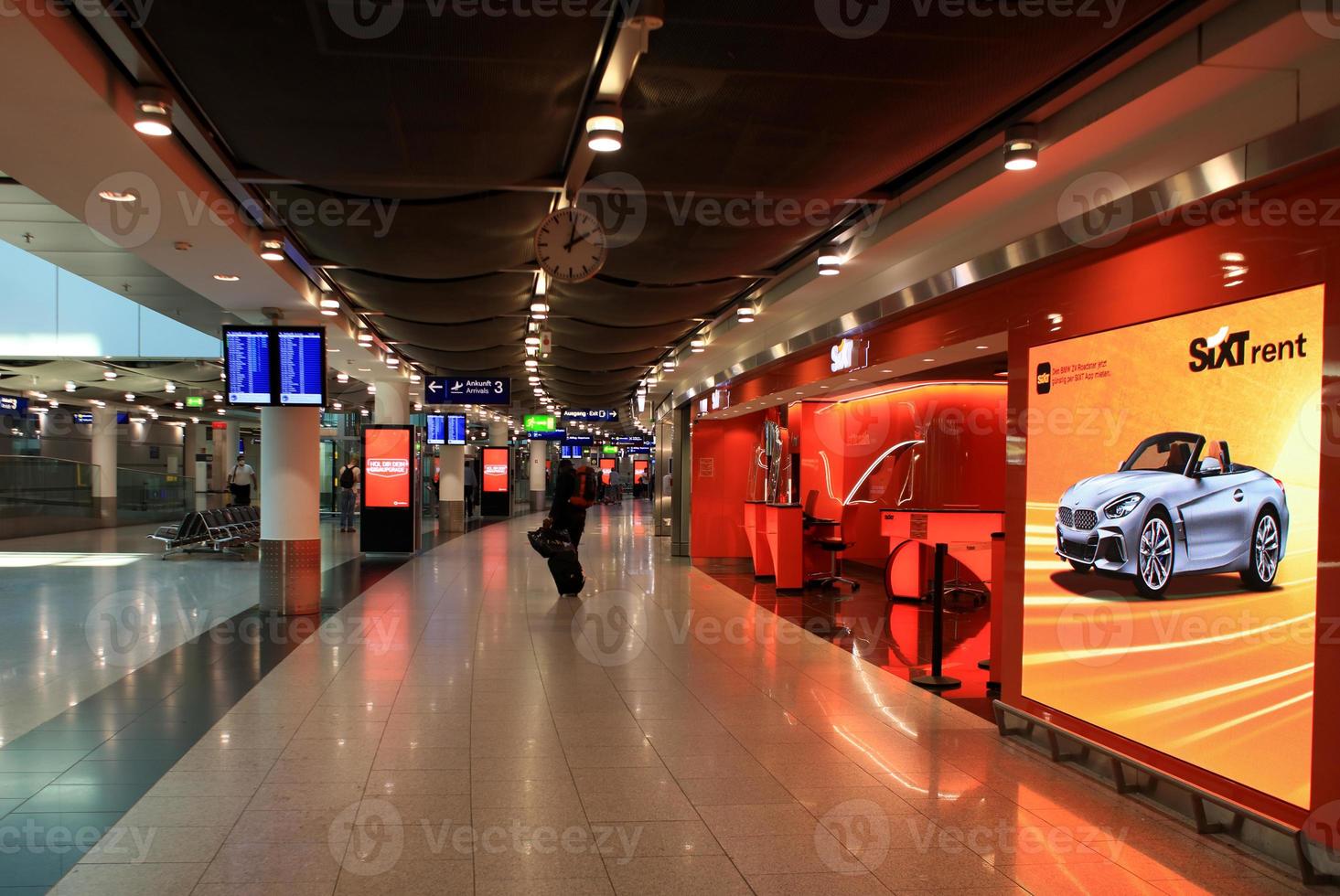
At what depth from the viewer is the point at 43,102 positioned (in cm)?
420

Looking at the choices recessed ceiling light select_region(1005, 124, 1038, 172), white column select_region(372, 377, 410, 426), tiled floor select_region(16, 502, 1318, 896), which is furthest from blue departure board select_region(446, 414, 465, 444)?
recessed ceiling light select_region(1005, 124, 1038, 172)

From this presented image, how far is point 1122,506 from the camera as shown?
4.68m

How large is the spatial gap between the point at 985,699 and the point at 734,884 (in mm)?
3629

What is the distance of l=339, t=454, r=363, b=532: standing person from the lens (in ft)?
73.1

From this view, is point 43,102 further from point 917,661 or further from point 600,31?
point 917,661

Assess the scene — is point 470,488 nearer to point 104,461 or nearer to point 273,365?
point 104,461

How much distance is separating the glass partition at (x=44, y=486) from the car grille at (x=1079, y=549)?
20371mm

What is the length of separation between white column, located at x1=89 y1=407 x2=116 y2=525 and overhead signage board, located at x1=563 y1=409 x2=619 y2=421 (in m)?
12.7

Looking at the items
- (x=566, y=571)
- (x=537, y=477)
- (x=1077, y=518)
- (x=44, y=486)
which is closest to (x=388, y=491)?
(x=566, y=571)

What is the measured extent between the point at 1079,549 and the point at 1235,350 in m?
1.36

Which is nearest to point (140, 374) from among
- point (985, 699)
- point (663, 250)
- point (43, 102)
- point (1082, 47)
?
point (663, 250)

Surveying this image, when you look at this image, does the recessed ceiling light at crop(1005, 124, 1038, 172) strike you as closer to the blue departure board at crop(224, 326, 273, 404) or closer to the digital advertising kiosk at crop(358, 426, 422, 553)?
the blue departure board at crop(224, 326, 273, 404)

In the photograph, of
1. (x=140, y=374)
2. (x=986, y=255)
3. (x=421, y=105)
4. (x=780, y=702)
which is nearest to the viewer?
(x=421, y=105)

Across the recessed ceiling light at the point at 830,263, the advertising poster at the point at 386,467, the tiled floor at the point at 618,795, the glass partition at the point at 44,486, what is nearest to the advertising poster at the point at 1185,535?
the tiled floor at the point at 618,795
